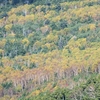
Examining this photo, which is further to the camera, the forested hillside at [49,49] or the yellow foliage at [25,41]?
the yellow foliage at [25,41]

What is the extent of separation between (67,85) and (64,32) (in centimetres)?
3010

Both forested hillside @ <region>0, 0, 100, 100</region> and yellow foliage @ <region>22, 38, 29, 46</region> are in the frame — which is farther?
yellow foliage @ <region>22, 38, 29, 46</region>

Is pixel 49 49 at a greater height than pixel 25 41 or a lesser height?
lesser

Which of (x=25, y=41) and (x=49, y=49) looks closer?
(x=49, y=49)

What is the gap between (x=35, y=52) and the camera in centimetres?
8719

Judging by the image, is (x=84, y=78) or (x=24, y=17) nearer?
(x=84, y=78)

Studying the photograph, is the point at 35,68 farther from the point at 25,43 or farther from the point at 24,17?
the point at 24,17

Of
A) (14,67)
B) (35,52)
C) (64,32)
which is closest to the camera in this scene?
(14,67)

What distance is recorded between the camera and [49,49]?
8656 cm

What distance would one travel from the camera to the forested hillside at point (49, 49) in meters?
64.0

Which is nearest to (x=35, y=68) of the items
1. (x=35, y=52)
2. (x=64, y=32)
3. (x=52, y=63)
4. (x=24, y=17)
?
(x=52, y=63)

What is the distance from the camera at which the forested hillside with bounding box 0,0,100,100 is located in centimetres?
6397

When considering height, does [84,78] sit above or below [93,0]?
below

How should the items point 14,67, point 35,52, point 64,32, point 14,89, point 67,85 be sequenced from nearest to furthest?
point 67,85 → point 14,89 → point 14,67 → point 35,52 → point 64,32
